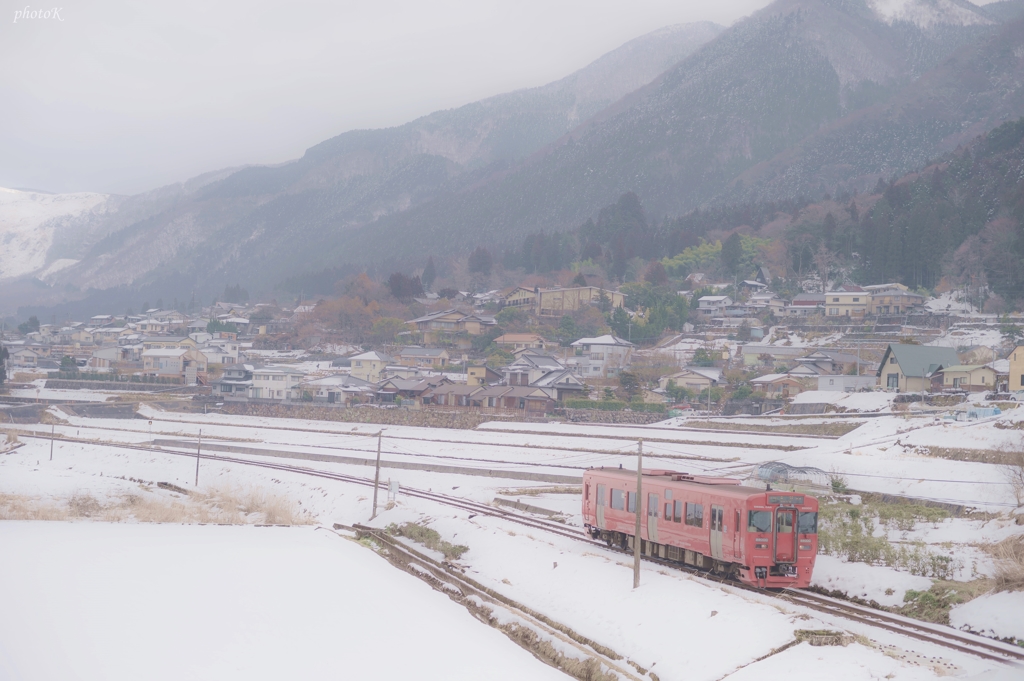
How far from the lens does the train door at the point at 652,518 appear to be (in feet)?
55.8

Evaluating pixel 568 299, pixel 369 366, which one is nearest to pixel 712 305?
pixel 568 299

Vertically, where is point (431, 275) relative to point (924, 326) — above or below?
above

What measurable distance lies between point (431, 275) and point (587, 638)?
9999 cm

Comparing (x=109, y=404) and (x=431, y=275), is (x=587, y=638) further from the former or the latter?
(x=431, y=275)

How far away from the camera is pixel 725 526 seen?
14.5m

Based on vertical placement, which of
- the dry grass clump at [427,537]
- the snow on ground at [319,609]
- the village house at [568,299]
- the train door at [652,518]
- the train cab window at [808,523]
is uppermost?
the village house at [568,299]

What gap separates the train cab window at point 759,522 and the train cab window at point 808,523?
2.35 ft

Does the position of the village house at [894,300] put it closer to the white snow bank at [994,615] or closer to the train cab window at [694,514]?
the train cab window at [694,514]

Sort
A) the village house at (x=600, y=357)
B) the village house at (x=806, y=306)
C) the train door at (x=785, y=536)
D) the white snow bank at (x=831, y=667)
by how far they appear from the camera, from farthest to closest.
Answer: the village house at (x=806, y=306) < the village house at (x=600, y=357) < the train door at (x=785, y=536) < the white snow bank at (x=831, y=667)

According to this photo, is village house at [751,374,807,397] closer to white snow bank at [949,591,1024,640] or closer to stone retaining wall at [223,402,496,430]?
stone retaining wall at [223,402,496,430]

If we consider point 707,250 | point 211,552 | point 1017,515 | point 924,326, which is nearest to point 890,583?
point 1017,515

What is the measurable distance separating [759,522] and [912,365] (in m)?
32.2

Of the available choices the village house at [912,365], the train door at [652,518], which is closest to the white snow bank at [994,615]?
the train door at [652,518]

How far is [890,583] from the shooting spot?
14391 millimetres
